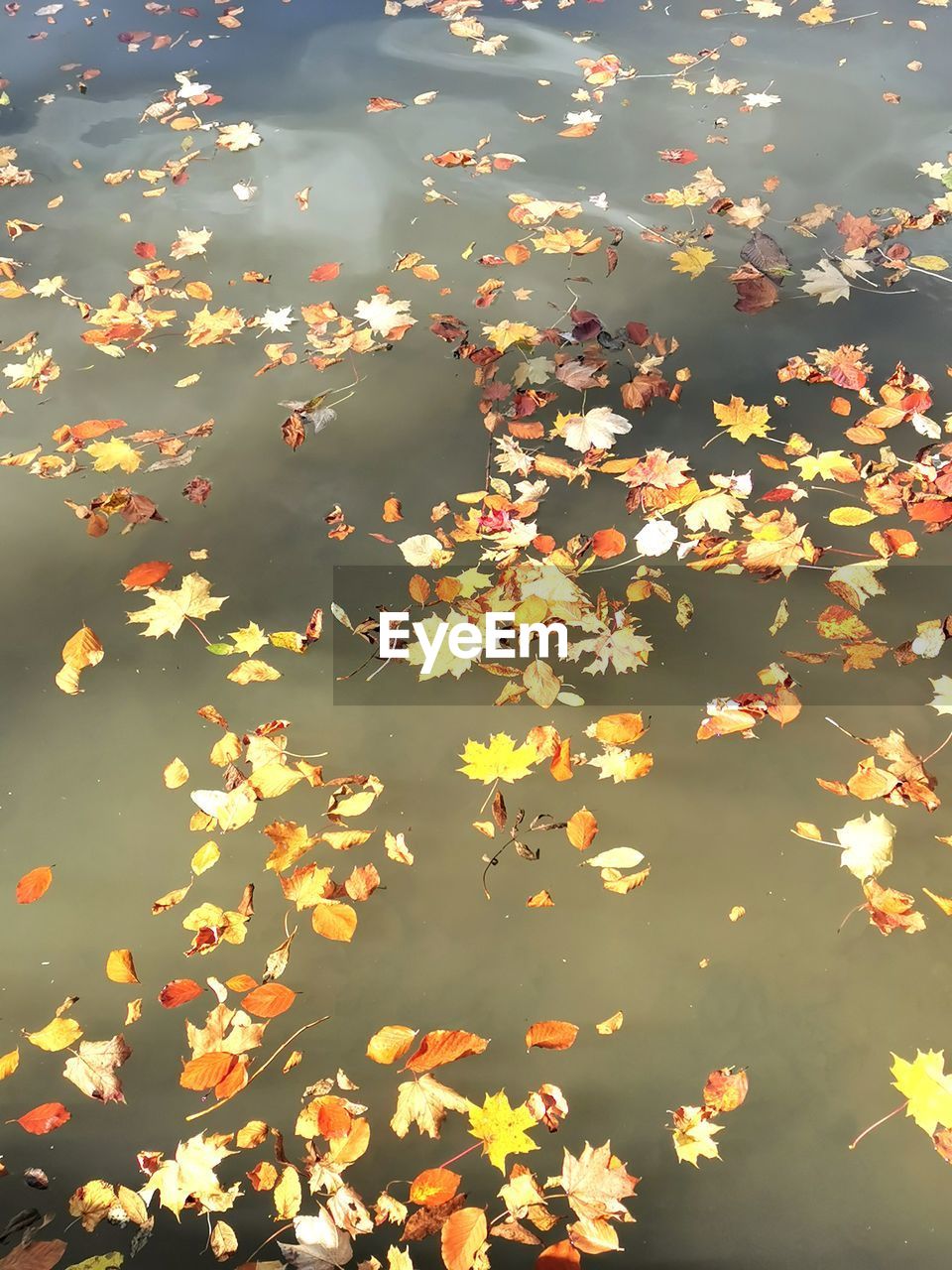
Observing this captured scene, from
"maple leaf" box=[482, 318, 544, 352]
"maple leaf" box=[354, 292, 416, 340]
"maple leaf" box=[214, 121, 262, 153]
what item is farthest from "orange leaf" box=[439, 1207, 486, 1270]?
"maple leaf" box=[214, 121, 262, 153]

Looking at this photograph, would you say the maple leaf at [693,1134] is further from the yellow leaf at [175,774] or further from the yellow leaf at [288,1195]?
the yellow leaf at [175,774]

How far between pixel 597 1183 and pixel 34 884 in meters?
1.46

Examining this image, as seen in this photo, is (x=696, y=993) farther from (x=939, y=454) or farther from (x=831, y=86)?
(x=831, y=86)

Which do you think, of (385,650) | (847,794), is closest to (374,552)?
(385,650)

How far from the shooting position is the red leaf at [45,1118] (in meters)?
1.85

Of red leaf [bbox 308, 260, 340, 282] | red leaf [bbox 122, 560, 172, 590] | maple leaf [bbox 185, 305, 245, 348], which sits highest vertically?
red leaf [bbox 308, 260, 340, 282]

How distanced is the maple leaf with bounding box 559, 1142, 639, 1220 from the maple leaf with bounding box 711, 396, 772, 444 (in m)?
2.21

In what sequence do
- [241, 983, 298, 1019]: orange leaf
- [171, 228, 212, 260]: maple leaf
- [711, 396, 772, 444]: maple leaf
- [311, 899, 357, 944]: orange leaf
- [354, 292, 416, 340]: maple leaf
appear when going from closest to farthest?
1. [241, 983, 298, 1019]: orange leaf
2. [311, 899, 357, 944]: orange leaf
3. [711, 396, 772, 444]: maple leaf
4. [354, 292, 416, 340]: maple leaf
5. [171, 228, 212, 260]: maple leaf

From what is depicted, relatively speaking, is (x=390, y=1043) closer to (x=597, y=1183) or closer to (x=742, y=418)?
(x=597, y=1183)

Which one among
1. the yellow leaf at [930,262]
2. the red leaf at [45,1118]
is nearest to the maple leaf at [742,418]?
the yellow leaf at [930,262]

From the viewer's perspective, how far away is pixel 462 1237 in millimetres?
1685

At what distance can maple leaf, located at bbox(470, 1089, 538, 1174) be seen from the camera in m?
1.78

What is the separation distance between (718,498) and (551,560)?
23.4 inches

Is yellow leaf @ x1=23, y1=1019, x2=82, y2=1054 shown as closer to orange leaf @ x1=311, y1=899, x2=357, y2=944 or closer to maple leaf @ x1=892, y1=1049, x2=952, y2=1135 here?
orange leaf @ x1=311, y1=899, x2=357, y2=944
